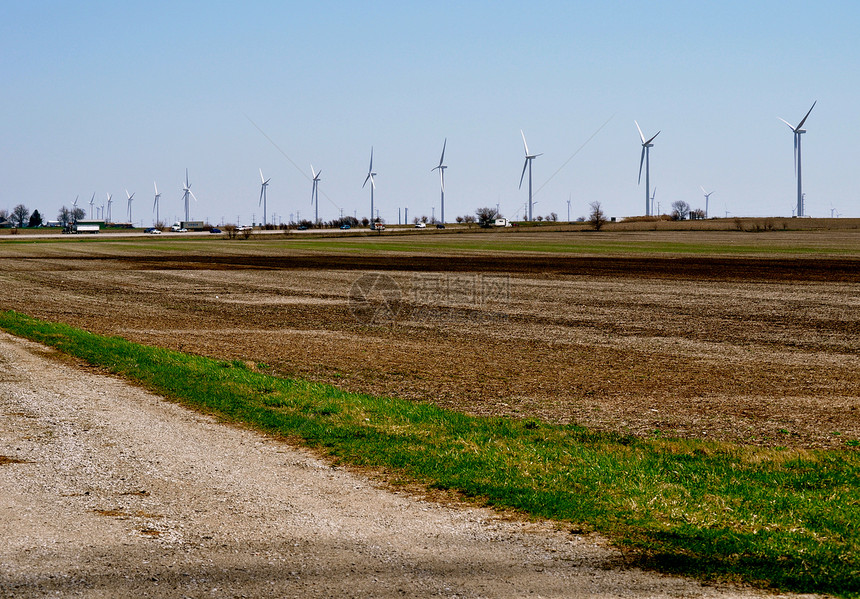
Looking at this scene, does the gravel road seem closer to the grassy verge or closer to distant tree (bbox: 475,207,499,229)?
the grassy verge

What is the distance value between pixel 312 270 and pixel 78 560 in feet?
182

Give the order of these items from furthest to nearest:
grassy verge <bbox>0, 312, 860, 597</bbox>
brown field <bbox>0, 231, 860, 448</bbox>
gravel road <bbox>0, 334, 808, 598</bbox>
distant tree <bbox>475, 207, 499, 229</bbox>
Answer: distant tree <bbox>475, 207, 499, 229</bbox>
brown field <bbox>0, 231, 860, 448</bbox>
grassy verge <bbox>0, 312, 860, 597</bbox>
gravel road <bbox>0, 334, 808, 598</bbox>

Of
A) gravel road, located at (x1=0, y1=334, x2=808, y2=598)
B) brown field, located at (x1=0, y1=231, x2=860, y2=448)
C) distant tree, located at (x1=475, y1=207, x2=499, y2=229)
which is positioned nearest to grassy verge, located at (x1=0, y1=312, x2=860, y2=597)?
gravel road, located at (x1=0, y1=334, x2=808, y2=598)

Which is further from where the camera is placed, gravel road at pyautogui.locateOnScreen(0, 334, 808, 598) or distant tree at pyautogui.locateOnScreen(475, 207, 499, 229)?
distant tree at pyautogui.locateOnScreen(475, 207, 499, 229)

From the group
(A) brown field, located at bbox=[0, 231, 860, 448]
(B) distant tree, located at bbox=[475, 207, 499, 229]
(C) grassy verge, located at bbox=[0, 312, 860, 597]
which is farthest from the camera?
(B) distant tree, located at bbox=[475, 207, 499, 229]

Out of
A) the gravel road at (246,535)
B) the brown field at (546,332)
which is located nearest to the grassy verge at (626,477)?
the gravel road at (246,535)

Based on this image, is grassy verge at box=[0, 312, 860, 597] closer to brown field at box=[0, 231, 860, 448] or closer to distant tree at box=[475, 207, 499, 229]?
brown field at box=[0, 231, 860, 448]

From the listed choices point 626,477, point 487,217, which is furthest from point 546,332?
point 487,217

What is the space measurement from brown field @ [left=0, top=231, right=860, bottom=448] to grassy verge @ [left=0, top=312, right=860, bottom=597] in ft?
5.41

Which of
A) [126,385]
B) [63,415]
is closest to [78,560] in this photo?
[63,415]

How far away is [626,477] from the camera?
10.8m

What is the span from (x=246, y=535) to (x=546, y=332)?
2106 centimetres

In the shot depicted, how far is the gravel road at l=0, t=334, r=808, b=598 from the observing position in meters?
7.33

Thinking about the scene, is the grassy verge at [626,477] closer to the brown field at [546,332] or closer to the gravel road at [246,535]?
the gravel road at [246,535]
